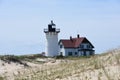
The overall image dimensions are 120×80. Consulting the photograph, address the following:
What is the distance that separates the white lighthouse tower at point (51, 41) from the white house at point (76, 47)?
2.40 m

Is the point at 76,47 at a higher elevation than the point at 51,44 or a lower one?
lower

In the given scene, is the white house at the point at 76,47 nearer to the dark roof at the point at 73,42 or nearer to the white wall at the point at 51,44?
the dark roof at the point at 73,42

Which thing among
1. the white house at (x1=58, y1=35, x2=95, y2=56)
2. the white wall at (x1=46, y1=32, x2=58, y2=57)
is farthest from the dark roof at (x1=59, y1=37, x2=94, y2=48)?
the white wall at (x1=46, y1=32, x2=58, y2=57)

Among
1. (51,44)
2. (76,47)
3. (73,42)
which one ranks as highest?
(73,42)

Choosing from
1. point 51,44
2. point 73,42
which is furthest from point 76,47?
point 51,44

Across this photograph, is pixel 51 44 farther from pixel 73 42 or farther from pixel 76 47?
pixel 73 42

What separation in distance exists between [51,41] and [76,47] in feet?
12.7

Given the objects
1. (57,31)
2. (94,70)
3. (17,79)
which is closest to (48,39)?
(57,31)

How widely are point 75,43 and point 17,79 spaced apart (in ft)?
153

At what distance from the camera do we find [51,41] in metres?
67.8

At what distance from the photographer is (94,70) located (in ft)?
62.9

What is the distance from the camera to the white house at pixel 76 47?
227 ft

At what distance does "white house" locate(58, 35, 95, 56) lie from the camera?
69.1 metres

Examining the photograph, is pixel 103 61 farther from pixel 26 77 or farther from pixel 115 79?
pixel 26 77
